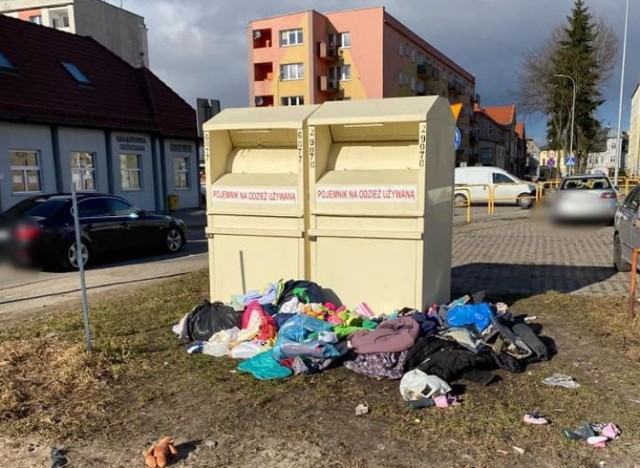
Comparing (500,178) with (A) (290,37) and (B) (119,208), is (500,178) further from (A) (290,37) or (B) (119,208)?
(A) (290,37)

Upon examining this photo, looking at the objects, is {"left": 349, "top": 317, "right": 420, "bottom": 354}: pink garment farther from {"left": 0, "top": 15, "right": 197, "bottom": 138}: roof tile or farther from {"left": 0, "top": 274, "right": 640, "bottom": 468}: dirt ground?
{"left": 0, "top": 15, "right": 197, "bottom": 138}: roof tile

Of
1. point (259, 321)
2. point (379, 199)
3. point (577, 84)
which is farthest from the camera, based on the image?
point (577, 84)

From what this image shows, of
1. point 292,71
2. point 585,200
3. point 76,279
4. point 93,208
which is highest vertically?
point 292,71

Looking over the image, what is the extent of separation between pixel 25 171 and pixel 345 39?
127 feet

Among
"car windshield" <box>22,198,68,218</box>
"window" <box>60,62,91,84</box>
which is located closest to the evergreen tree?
"window" <box>60,62,91,84</box>

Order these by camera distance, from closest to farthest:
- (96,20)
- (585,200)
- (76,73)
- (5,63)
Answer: (585,200)
(5,63)
(76,73)
(96,20)

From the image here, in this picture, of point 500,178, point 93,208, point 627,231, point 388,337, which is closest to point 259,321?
point 388,337

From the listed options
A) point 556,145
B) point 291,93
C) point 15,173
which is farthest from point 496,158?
point 15,173

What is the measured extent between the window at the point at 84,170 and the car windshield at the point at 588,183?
54.1 ft

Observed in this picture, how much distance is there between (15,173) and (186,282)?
1261 centimetres

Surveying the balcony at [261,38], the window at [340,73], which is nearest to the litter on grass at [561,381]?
the window at [340,73]

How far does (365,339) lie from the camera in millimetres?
4727

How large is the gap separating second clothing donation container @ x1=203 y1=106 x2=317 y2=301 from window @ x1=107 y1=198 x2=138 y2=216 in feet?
19.9

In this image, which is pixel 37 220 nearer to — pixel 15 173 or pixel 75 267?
pixel 75 267
